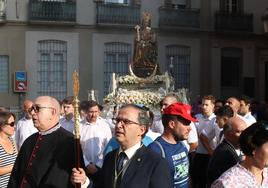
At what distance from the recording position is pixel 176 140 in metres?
6.01

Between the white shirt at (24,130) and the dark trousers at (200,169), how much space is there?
9.12ft

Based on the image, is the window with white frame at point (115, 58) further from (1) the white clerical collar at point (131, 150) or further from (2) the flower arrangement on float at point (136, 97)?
(1) the white clerical collar at point (131, 150)

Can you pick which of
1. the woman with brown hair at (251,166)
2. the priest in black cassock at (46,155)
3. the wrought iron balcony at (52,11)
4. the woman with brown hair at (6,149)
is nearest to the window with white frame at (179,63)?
the wrought iron balcony at (52,11)

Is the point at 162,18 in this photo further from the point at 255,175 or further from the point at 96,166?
the point at 255,175

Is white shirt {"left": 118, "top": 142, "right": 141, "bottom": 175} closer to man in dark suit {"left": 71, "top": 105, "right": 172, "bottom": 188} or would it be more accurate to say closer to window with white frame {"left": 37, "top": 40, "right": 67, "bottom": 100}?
man in dark suit {"left": 71, "top": 105, "right": 172, "bottom": 188}

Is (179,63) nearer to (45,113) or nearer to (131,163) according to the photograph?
(45,113)

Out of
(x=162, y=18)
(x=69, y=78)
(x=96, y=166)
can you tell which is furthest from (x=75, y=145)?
(x=162, y=18)

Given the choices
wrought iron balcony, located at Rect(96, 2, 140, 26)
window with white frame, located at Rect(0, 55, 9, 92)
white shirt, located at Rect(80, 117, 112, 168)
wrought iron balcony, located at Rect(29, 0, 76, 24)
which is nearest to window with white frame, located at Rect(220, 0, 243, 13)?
wrought iron balcony, located at Rect(96, 2, 140, 26)

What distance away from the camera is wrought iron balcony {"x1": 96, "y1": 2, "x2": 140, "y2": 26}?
26500 mm

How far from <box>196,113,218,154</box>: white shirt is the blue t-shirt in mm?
3664

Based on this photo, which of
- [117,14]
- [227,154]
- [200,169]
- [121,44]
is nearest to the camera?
[227,154]

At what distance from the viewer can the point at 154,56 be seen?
690 inches

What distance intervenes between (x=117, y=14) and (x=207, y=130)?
17.6 meters

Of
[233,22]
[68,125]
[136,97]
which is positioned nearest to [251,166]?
[68,125]
